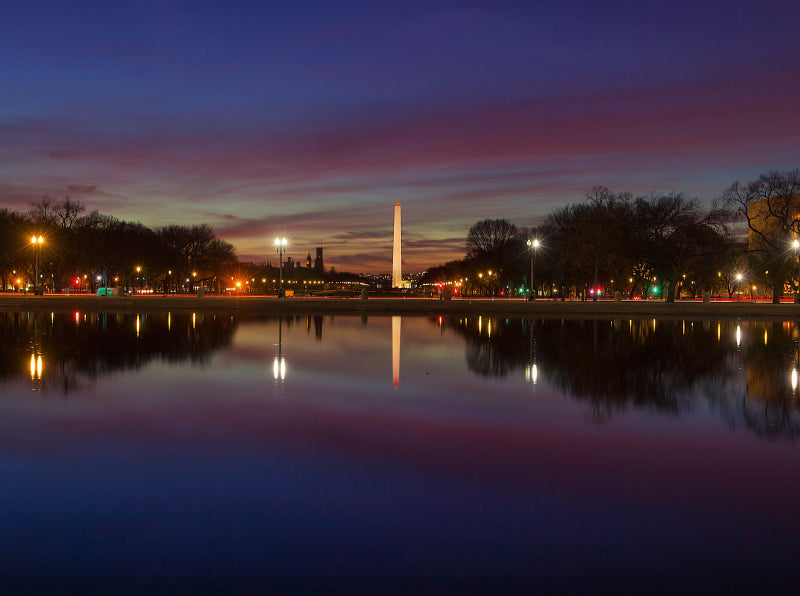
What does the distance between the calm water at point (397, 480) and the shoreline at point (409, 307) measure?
3456 cm

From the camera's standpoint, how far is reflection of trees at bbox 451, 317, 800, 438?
1259cm

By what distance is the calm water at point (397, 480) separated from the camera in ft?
18.2

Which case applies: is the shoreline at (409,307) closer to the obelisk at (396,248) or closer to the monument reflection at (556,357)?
the monument reflection at (556,357)

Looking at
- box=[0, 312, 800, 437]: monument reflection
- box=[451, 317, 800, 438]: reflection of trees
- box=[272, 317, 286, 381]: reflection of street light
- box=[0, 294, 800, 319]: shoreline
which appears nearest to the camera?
box=[451, 317, 800, 438]: reflection of trees

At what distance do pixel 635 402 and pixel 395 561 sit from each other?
8858 mm

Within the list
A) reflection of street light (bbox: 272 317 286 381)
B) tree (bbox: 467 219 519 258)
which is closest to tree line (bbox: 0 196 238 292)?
tree (bbox: 467 219 519 258)

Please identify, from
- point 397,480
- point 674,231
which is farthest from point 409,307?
point 397,480

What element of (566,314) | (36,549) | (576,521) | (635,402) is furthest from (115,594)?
(566,314)

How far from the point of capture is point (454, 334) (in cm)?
3200

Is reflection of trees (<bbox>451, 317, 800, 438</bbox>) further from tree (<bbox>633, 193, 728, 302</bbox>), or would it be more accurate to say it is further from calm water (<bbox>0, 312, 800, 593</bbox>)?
tree (<bbox>633, 193, 728, 302</bbox>)

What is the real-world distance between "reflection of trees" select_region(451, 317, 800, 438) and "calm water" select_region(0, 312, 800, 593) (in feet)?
0.42

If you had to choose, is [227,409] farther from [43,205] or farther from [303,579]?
[43,205]

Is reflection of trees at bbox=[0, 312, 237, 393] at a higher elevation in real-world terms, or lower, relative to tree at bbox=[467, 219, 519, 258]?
lower

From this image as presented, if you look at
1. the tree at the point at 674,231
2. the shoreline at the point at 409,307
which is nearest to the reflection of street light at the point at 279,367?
the shoreline at the point at 409,307
